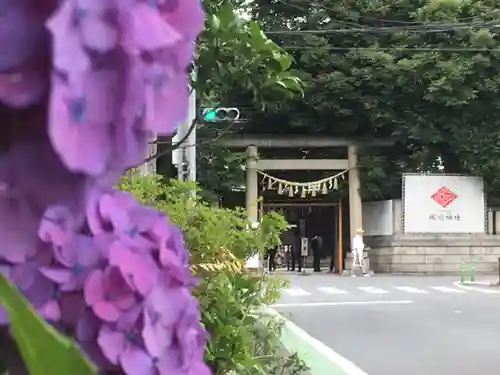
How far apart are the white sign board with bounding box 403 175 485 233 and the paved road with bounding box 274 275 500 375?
111 inches

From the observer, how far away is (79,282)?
36.0 inches

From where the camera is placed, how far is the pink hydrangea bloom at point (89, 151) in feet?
2.09

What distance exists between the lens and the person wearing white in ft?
69.9

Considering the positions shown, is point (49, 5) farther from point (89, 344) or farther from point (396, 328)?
point (396, 328)

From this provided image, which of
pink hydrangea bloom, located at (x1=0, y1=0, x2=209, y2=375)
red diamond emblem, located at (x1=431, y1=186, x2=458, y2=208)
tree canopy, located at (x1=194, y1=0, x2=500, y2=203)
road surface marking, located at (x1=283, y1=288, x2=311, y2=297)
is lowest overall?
road surface marking, located at (x1=283, y1=288, x2=311, y2=297)

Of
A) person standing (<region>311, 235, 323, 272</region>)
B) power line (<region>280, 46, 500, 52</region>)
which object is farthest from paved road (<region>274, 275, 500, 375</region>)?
power line (<region>280, 46, 500, 52</region>)

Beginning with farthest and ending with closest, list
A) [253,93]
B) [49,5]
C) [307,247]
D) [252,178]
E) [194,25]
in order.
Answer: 1. [307,247]
2. [252,178]
3. [253,93]
4. [194,25]
5. [49,5]

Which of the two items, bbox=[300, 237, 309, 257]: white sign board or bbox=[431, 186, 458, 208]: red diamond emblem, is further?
bbox=[300, 237, 309, 257]: white sign board

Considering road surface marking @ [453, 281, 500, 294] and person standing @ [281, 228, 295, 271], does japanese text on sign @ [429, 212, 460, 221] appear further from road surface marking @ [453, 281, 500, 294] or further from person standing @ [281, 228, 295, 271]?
person standing @ [281, 228, 295, 271]

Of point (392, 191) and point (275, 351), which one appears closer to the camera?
point (275, 351)

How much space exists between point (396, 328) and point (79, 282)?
10514mm

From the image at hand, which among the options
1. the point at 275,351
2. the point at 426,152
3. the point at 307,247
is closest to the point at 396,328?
the point at 275,351

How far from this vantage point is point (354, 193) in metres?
22.2

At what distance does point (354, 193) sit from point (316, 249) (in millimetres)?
2723
